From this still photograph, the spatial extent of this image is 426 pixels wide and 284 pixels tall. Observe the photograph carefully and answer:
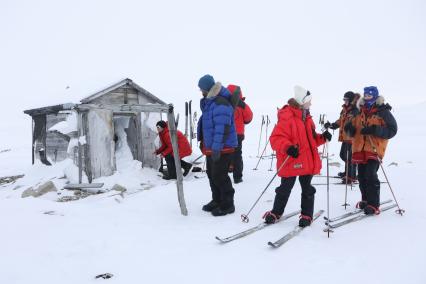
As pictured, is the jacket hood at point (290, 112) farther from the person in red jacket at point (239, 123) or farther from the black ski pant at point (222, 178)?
the person in red jacket at point (239, 123)

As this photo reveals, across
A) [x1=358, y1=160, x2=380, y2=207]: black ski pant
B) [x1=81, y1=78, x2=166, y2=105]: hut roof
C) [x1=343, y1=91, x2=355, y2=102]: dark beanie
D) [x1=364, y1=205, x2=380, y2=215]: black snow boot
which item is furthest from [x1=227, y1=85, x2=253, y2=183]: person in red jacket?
[x1=81, y1=78, x2=166, y2=105]: hut roof

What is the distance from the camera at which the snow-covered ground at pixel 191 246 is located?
153 inches

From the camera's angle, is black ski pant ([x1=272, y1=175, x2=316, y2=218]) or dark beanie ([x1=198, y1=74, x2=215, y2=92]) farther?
dark beanie ([x1=198, y1=74, x2=215, y2=92])

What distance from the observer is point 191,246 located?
473 cm

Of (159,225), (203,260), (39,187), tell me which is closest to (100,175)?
(39,187)

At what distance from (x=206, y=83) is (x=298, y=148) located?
1762 millimetres

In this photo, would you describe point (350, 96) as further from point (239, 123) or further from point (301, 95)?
point (301, 95)

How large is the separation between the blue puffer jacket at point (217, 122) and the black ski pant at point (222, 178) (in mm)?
161

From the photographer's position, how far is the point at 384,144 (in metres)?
5.93

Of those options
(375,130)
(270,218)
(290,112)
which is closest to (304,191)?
(270,218)

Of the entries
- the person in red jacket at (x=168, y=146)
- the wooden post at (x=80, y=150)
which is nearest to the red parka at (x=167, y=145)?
the person in red jacket at (x=168, y=146)

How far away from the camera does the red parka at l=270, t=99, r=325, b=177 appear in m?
5.23

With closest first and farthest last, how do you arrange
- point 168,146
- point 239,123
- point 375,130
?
point 375,130 < point 239,123 < point 168,146

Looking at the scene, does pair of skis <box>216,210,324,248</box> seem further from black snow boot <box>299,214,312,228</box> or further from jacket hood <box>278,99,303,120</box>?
jacket hood <box>278,99,303,120</box>
